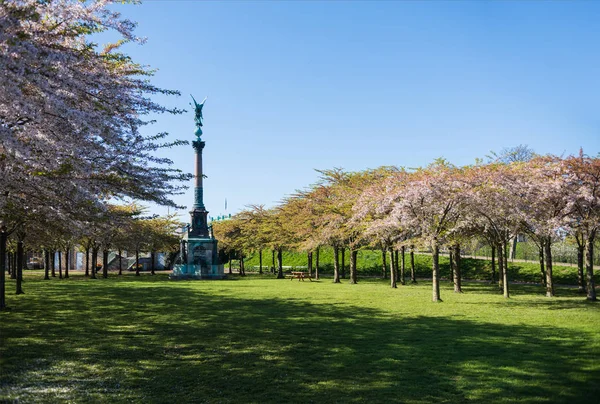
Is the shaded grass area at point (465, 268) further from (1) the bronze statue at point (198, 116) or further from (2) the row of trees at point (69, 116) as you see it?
(2) the row of trees at point (69, 116)

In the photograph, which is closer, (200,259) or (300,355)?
(300,355)

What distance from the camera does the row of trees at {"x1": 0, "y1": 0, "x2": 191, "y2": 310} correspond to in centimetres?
795

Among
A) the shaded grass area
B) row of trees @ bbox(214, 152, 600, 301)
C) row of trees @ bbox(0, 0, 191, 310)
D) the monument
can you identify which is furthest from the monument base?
row of trees @ bbox(0, 0, 191, 310)

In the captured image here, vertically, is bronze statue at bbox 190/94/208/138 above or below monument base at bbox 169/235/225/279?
above

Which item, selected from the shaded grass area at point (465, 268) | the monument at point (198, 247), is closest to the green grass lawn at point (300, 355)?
the shaded grass area at point (465, 268)

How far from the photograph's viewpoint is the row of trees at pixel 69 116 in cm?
795

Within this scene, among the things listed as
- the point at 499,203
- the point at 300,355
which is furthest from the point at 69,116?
the point at 499,203

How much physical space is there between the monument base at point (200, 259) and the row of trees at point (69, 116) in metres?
36.1

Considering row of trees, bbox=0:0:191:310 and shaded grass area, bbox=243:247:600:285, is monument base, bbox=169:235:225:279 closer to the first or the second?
shaded grass area, bbox=243:247:600:285

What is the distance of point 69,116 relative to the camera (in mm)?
8445

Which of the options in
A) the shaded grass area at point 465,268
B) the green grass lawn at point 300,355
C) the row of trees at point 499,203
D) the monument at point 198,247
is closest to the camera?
the green grass lawn at point 300,355

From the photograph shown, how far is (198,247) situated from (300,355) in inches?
1677

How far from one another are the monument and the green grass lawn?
3146 cm

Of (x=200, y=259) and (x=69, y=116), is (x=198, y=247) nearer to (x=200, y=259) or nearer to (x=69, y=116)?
(x=200, y=259)
